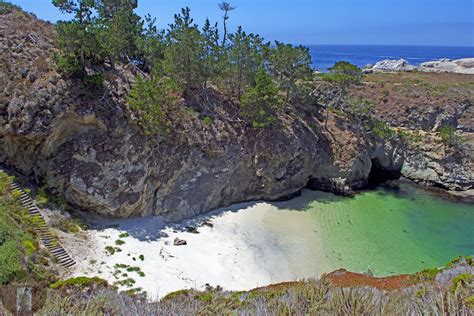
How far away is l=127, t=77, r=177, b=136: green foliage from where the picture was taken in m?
28.4

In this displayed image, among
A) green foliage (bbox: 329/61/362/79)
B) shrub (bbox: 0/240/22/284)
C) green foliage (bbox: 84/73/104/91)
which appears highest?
green foliage (bbox: 329/61/362/79)

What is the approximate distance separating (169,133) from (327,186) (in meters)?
18.8

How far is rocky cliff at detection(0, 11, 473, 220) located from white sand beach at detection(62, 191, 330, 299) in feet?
7.55

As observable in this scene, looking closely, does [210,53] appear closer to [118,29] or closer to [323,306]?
[118,29]

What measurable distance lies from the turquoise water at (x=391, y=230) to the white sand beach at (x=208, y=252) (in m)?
2.00

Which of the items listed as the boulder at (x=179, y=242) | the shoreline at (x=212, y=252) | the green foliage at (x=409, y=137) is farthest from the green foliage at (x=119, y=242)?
the green foliage at (x=409, y=137)

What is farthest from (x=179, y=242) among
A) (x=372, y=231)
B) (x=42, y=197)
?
(x=372, y=231)

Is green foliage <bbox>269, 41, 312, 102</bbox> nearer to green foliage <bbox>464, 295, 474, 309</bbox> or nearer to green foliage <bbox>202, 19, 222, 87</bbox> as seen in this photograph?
green foliage <bbox>202, 19, 222, 87</bbox>

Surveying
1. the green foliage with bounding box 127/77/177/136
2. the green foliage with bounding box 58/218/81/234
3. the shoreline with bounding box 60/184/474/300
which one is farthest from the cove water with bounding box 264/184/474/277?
the green foliage with bounding box 58/218/81/234

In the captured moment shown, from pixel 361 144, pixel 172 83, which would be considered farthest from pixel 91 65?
pixel 361 144

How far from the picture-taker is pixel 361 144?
1636 inches

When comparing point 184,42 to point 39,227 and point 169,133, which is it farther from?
point 39,227

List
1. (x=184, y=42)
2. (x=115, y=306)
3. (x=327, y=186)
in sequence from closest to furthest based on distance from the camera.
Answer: (x=115, y=306), (x=184, y=42), (x=327, y=186)

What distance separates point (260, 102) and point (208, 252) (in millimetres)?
16275
